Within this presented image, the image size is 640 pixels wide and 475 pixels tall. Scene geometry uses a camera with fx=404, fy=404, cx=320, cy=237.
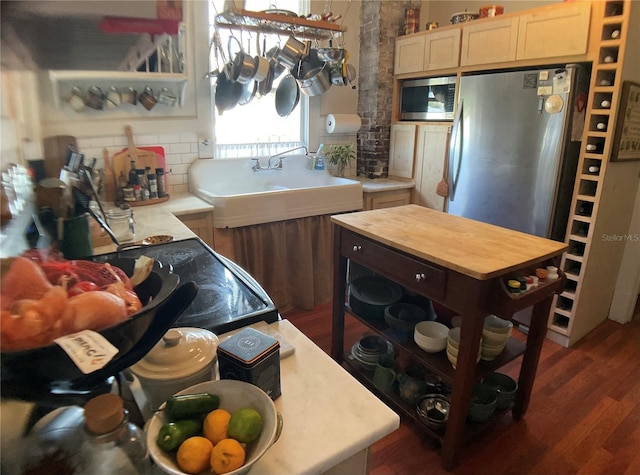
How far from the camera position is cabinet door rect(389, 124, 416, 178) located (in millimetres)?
3305

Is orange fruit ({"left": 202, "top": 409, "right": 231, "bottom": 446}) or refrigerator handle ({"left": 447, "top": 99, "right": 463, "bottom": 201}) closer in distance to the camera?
orange fruit ({"left": 202, "top": 409, "right": 231, "bottom": 446})

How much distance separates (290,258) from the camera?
2746 millimetres

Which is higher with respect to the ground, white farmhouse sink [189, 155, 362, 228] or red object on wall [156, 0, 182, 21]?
red object on wall [156, 0, 182, 21]

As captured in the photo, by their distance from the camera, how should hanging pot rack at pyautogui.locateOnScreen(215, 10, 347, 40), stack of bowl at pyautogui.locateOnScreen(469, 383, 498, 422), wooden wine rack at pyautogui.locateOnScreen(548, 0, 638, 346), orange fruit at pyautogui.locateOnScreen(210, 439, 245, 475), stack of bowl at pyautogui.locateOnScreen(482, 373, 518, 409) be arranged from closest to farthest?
orange fruit at pyautogui.locateOnScreen(210, 439, 245, 475)
stack of bowl at pyautogui.locateOnScreen(469, 383, 498, 422)
stack of bowl at pyautogui.locateOnScreen(482, 373, 518, 409)
wooden wine rack at pyautogui.locateOnScreen(548, 0, 638, 346)
hanging pot rack at pyautogui.locateOnScreen(215, 10, 347, 40)

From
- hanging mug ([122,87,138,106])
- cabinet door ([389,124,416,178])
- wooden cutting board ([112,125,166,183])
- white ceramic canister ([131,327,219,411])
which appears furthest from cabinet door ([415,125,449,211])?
Answer: white ceramic canister ([131,327,219,411])

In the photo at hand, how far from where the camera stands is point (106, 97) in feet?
7.56

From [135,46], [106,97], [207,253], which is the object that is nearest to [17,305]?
[135,46]

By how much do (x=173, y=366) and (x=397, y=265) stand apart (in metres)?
1.13

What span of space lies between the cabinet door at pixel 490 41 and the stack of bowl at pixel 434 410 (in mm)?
2060

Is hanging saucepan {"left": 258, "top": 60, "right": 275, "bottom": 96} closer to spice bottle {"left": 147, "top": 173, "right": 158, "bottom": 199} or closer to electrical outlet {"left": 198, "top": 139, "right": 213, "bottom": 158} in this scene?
electrical outlet {"left": 198, "top": 139, "right": 213, "bottom": 158}

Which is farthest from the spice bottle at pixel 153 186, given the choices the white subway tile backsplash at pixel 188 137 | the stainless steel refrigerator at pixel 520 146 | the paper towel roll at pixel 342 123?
the stainless steel refrigerator at pixel 520 146

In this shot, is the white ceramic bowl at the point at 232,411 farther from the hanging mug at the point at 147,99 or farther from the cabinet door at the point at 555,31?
the cabinet door at the point at 555,31

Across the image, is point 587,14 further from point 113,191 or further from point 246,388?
point 113,191

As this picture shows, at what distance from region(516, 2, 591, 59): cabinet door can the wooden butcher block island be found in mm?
1235
